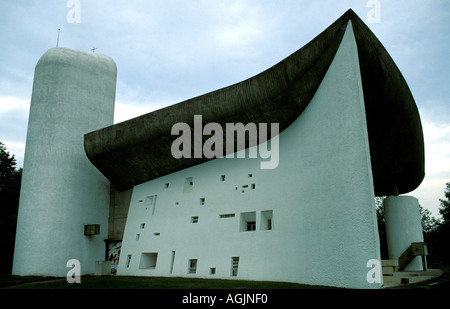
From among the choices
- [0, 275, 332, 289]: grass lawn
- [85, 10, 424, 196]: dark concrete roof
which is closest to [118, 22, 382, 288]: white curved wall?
[85, 10, 424, 196]: dark concrete roof

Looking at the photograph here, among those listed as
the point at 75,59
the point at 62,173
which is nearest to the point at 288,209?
the point at 62,173

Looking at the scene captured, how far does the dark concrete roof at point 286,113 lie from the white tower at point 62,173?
1.46 meters

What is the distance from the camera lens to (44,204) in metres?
17.8

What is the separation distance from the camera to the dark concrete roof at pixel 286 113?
11678 millimetres

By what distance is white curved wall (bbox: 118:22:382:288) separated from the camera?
393 inches

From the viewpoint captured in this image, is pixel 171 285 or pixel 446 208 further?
pixel 446 208

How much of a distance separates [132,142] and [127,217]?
4338mm

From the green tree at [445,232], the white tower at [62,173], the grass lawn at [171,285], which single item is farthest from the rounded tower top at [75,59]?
the green tree at [445,232]

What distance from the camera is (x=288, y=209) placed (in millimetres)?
12656

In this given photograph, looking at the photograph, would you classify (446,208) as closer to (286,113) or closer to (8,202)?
(286,113)

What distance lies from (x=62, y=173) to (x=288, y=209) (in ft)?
38.6

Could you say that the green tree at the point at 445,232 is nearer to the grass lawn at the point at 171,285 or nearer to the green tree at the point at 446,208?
the green tree at the point at 446,208

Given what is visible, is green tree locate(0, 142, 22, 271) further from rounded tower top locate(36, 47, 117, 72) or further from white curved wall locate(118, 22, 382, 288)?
white curved wall locate(118, 22, 382, 288)
